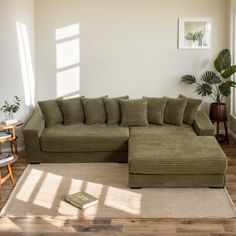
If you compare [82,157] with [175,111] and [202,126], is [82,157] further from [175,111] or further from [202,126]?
[202,126]

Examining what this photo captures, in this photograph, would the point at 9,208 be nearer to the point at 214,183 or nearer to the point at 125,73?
the point at 214,183

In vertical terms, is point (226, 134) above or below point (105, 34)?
below

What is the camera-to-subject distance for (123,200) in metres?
3.68

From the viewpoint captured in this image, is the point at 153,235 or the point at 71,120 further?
the point at 71,120

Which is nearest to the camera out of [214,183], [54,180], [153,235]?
Answer: [153,235]

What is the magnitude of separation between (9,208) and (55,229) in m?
0.65

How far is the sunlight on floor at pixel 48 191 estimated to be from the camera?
12.0 ft

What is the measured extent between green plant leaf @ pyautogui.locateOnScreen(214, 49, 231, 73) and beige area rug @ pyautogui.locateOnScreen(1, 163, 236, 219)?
2.35 m

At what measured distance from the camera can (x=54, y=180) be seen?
4.23 m

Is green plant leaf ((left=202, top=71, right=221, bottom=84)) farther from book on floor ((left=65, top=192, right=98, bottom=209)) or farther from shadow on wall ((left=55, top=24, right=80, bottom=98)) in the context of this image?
book on floor ((left=65, top=192, right=98, bottom=209))

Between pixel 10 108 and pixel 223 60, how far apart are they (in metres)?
3.29

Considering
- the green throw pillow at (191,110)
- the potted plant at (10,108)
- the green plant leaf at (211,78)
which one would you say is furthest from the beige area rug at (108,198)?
the green plant leaf at (211,78)

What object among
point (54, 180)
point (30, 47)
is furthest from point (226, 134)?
point (30, 47)

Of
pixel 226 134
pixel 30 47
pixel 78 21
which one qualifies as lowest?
pixel 226 134
